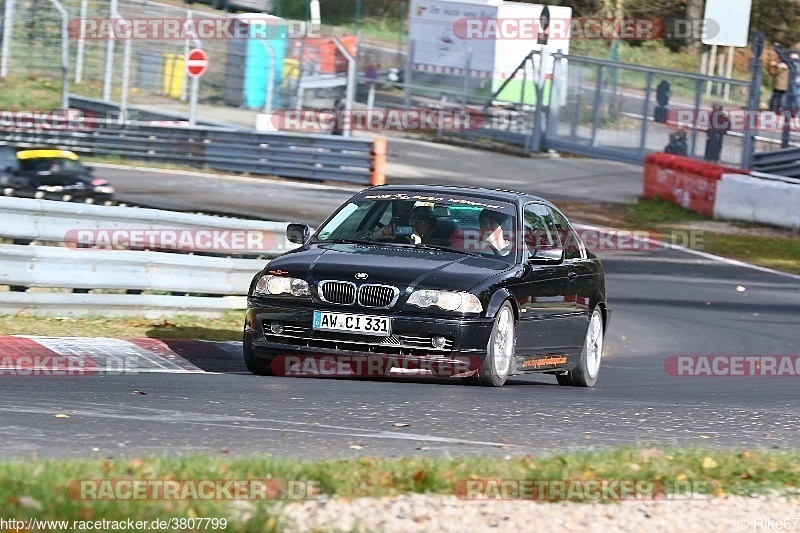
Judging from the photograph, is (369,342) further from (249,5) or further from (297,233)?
(249,5)

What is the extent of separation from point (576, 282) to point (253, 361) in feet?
8.98

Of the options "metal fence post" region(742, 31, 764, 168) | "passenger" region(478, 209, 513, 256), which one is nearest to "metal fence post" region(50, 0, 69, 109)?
"metal fence post" region(742, 31, 764, 168)

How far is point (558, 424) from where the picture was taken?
320 inches

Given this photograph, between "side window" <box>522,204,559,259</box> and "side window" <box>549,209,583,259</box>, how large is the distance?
0.12 metres

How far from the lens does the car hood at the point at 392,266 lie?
30.3ft

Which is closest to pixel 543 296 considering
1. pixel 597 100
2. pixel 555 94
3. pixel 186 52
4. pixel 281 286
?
pixel 281 286

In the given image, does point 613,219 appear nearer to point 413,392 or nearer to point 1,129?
point 1,129

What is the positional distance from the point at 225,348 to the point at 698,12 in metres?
39.3

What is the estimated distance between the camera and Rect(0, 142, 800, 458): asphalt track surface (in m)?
6.83

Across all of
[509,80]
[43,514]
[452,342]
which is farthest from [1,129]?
[43,514]

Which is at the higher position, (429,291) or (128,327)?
(429,291)

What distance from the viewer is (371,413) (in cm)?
800

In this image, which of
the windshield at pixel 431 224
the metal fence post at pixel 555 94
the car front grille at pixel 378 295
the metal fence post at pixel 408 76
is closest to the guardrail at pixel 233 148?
the metal fence post at pixel 555 94

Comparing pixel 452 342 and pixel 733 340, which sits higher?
pixel 452 342
